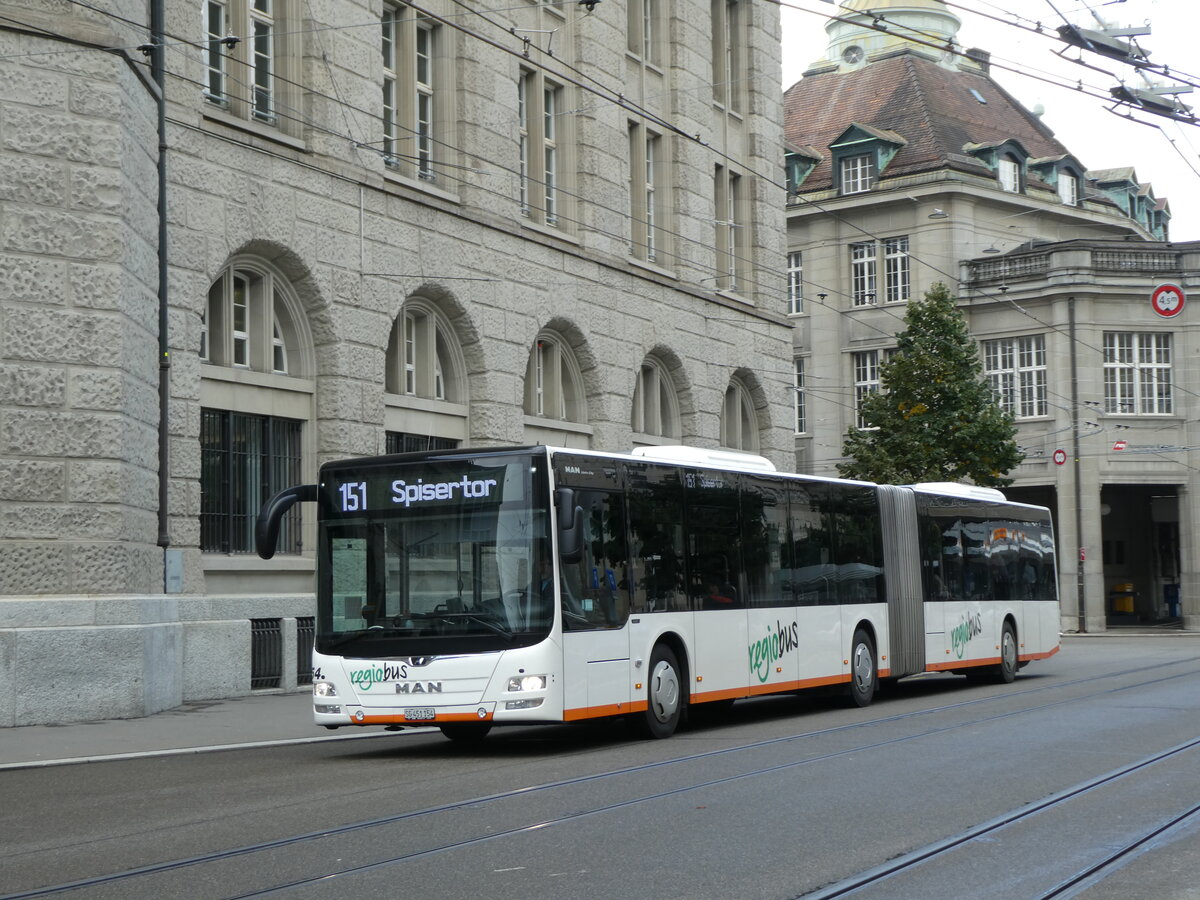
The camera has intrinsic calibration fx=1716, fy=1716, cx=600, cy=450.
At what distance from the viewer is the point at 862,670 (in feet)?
68.7

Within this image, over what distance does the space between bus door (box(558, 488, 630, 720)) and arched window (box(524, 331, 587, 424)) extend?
13454 millimetres

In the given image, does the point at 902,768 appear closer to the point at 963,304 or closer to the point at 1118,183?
the point at 963,304

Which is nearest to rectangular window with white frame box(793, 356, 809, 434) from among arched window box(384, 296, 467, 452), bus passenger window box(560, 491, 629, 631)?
arched window box(384, 296, 467, 452)

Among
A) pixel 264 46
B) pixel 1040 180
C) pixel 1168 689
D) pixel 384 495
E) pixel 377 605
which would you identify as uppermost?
pixel 1040 180

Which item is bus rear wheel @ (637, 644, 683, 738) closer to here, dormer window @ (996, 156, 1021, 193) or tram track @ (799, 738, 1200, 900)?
tram track @ (799, 738, 1200, 900)

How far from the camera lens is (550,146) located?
29.6 metres

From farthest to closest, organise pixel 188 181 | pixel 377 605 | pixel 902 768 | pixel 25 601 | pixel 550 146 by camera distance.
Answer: pixel 550 146 → pixel 188 181 → pixel 25 601 → pixel 377 605 → pixel 902 768

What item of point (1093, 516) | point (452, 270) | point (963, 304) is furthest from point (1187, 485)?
point (452, 270)

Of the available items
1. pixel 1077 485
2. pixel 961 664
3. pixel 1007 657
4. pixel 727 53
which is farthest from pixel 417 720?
pixel 1077 485

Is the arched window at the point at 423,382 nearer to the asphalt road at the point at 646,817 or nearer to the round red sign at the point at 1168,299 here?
the asphalt road at the point at 646,817

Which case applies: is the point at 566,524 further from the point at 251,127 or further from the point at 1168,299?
the point at 1168,299

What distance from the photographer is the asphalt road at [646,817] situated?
8016 millimetres

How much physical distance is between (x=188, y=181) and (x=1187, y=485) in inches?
1529

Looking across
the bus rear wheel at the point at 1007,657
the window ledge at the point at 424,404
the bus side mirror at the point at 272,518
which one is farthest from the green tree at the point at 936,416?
the bus side mirror at the point at 272,518
